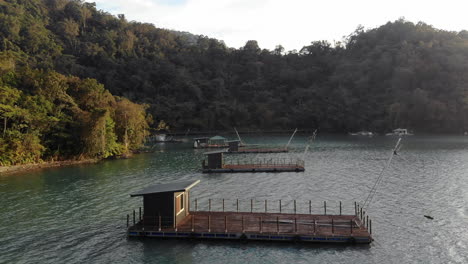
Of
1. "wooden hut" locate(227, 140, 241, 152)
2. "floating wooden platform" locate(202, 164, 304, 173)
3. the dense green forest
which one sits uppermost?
the dense green forest

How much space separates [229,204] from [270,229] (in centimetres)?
755

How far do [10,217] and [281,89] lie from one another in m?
119

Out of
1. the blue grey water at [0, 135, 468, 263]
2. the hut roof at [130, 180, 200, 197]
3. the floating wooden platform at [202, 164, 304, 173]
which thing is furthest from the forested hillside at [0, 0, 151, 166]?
the hut roof at [130, 180, 200, 197]

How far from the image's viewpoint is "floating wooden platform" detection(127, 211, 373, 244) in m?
18.3

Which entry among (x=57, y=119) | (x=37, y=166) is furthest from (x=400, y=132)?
(x=37, y=166)

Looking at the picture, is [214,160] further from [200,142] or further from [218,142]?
[218,142]

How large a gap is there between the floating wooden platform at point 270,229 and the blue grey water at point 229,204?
474mm

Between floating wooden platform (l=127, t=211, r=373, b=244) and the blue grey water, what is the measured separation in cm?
47

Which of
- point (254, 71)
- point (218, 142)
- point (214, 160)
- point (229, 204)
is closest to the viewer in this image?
point (229, 204)

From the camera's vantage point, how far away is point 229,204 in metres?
26.7

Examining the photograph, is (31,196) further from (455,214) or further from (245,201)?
(455,214)

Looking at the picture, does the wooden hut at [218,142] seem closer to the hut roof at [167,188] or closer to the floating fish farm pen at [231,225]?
the floating fish farm pen at [231,225]

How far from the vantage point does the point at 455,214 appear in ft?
77.2

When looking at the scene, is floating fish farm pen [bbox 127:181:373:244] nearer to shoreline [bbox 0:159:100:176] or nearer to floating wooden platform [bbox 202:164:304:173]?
floating wooden platform [bbox 202:164:304:173]
